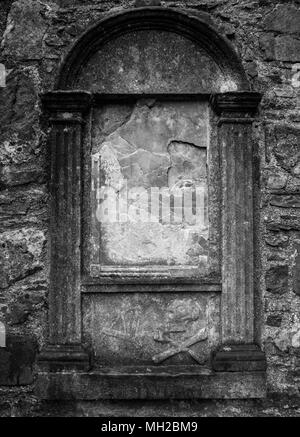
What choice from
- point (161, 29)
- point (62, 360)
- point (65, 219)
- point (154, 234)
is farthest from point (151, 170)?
point (62, 360)

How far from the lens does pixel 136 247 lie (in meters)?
4.43

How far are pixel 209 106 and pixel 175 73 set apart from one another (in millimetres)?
334

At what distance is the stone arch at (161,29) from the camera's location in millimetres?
4320

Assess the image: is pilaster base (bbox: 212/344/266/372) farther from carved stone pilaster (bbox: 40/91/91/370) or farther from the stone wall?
carved stone pilaster (bbox: 40/91/91/370)

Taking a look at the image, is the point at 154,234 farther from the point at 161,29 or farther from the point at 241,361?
the point at 161,29

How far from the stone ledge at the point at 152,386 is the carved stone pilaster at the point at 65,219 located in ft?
0.54

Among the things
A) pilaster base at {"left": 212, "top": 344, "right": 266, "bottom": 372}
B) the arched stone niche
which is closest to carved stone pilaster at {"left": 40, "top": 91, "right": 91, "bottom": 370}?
the arched stone niche

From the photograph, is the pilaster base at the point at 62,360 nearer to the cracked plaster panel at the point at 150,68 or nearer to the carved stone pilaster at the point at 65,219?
the carved stone pilaster at the point at 65,219

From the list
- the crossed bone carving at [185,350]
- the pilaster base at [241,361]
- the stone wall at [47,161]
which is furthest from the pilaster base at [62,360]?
the pilaster base at [241,361]

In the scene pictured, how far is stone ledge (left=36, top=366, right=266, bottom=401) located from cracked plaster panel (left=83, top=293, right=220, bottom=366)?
0.57ft

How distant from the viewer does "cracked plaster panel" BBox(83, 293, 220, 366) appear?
434 centimetres

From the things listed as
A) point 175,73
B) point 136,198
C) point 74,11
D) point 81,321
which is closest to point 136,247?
point 136,198

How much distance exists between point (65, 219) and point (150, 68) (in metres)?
1.20
